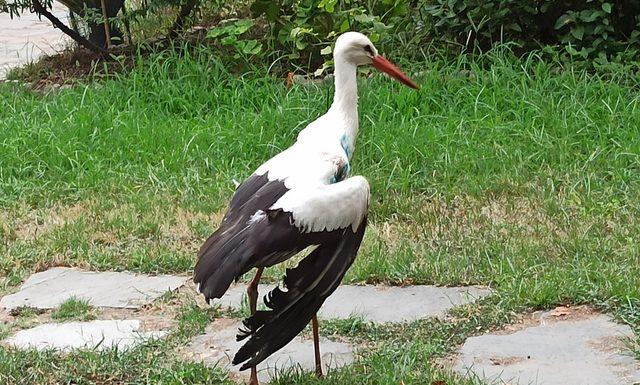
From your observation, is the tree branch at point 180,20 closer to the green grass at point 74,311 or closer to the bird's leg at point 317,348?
the green grass at point 74,311

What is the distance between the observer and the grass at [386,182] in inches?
177

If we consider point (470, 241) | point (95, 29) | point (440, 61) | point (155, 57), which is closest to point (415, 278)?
point (470, 241)

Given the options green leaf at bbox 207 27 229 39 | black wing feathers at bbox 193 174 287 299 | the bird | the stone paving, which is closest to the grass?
green leaf at bbox 207 27 229 39

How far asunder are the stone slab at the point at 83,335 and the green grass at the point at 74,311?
5 centimetres

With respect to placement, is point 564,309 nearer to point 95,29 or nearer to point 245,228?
point 245,228

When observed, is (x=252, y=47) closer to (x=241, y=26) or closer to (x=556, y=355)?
(x=241, y=26)

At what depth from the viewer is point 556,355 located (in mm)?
4160

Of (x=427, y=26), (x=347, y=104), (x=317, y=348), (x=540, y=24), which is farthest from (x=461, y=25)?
(x=317, y=348)

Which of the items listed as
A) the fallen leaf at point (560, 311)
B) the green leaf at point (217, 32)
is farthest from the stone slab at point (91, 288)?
the green leaf at point (217, 32)

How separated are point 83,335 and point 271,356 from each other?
86cm

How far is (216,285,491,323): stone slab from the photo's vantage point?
461 cm

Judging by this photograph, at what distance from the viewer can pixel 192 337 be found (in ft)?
14.8

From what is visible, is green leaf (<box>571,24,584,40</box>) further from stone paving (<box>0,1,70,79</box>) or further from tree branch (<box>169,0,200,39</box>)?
stone paving (<box>0,1,70,79</box>)

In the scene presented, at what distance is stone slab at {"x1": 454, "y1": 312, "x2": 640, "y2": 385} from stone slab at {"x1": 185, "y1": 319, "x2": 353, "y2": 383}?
0.51 m
